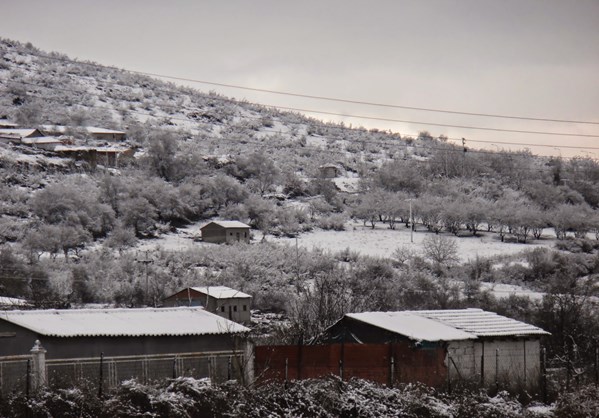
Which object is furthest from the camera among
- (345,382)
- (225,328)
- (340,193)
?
(340,193)

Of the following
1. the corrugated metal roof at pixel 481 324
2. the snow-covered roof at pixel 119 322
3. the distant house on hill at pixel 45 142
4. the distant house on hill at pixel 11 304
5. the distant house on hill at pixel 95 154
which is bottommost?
the distant house on hill at pixel 11 304

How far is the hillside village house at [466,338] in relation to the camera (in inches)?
1184

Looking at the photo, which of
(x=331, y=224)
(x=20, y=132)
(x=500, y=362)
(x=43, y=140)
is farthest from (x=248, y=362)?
(x=20, y=132)

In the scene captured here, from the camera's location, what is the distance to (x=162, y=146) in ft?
317

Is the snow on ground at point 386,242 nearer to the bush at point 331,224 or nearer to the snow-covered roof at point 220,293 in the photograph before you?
the bush at point 331,224

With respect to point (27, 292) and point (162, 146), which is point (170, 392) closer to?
point (27, 292)

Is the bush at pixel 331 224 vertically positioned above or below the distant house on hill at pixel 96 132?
below

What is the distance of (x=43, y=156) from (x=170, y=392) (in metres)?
70.6

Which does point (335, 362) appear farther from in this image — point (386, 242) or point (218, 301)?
point (386, 242)

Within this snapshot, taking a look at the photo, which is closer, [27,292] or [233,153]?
[27,292]

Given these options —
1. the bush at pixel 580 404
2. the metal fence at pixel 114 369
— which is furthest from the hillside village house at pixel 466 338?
the metal fence at pixel 114 369

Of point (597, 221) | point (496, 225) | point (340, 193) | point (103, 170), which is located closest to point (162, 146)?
point (103, 170)

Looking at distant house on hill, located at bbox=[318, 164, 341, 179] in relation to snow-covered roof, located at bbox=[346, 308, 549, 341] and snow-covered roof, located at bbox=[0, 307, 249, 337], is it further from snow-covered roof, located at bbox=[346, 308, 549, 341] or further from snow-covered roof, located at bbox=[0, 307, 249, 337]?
snow-covered roof, located at bbox=[0, 307, 249, 337]

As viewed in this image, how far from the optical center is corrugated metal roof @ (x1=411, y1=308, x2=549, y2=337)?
1273 inches
